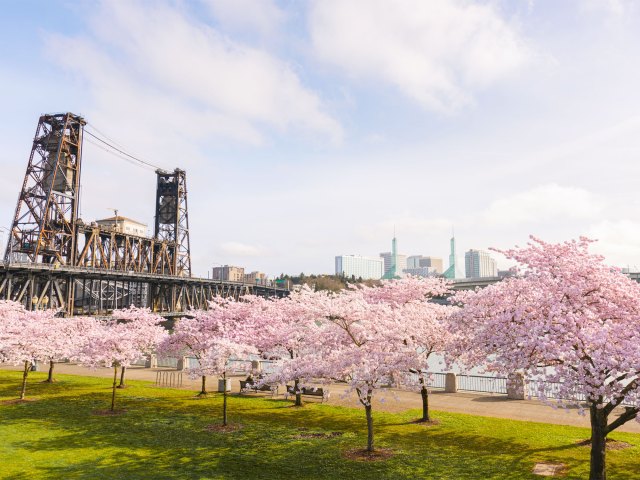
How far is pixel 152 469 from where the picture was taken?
16797 millimetres

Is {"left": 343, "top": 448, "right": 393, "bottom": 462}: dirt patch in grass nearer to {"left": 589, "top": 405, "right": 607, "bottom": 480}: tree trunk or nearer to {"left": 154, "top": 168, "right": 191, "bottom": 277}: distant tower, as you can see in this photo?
{"left": 589, "top": 405, "right": 607, "bottom": 480}: tree trunk

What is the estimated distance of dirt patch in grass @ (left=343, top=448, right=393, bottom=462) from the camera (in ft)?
58.7

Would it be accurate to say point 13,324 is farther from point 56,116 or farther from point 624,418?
point 56,116

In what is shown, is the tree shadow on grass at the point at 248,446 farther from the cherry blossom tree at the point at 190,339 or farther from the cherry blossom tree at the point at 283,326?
the cherry blossom tree at the point at 190,339

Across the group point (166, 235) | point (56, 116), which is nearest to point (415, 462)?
point (56, 116)

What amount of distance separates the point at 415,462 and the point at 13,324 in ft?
93.9

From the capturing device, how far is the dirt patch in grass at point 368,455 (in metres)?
17.9

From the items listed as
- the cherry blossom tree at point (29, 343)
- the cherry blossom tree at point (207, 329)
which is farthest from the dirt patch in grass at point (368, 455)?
the cherry blossom tree at point (29, 343)

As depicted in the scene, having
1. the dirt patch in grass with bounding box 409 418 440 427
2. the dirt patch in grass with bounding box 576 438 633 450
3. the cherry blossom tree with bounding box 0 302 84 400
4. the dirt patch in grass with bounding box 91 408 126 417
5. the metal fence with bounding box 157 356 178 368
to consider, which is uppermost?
the cherry blossom tree with bounding box 0 302 84 400

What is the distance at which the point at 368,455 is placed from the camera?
60.1ft

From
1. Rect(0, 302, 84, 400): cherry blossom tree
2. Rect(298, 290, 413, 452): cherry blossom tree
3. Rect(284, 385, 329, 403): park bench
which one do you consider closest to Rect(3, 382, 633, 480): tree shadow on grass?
Rect(284, 385, 329, 403): park bench

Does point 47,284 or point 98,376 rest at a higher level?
point 47,284

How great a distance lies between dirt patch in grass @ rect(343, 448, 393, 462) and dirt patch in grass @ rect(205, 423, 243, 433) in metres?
6.29

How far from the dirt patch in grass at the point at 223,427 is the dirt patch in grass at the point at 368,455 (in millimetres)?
6287
